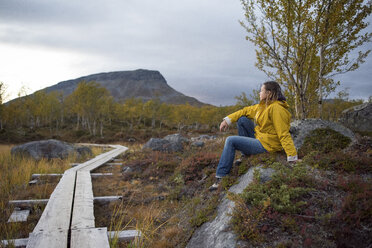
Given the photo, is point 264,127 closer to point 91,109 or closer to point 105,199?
point 105,199

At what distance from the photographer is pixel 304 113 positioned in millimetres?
8258

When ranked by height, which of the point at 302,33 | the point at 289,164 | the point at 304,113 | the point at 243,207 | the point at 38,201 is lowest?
the point at 38,201

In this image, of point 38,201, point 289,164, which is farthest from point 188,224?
point 38,201

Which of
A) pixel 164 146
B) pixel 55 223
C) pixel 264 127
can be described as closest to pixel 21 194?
pixel 55 223

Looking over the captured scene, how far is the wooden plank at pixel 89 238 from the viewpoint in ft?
9.83

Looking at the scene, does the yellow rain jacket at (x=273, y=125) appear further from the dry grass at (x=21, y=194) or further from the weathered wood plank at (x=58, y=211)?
the dry grass at (x=21, y=194)

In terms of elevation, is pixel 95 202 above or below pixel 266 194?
below

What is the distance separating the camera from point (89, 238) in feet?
10.4

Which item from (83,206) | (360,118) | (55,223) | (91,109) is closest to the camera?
(55,223)

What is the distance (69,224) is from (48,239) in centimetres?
52

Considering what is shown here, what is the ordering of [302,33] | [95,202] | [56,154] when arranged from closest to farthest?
[95,202], [302,33], [56,154]

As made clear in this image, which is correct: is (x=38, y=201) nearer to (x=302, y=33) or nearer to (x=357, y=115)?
(x=302, y=33)

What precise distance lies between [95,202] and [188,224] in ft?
8.87

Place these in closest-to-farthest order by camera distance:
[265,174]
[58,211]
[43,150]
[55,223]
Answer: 1. [55,223]
2. [265,174]
3. [58,211]
4. [43,150]
